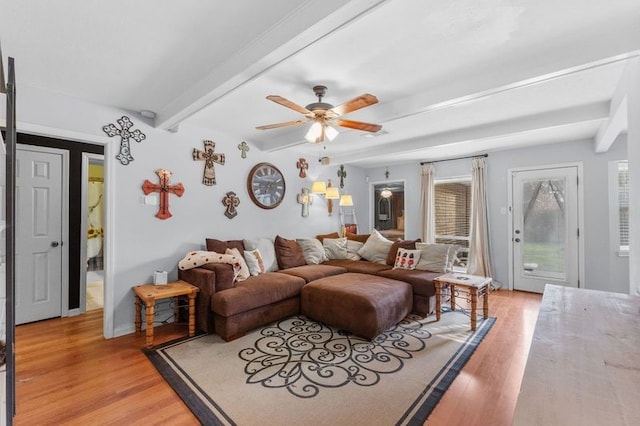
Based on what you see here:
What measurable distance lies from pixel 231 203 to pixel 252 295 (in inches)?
60.0

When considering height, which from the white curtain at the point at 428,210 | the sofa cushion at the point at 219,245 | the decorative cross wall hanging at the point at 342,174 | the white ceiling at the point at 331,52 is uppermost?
the white ceiling at the point at 331,52

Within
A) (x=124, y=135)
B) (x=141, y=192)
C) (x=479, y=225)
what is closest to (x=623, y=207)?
(x=479, y=225)

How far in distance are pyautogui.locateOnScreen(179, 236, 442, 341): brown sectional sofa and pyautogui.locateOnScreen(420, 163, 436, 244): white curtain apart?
6.61ft

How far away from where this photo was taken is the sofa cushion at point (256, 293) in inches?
113

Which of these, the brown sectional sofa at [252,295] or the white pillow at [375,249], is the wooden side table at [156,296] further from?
the white pillow at [375,249]

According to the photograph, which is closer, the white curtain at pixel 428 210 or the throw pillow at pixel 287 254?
the throw pillow at pixel 287 254

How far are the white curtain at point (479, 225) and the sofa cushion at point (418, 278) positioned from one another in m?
1.70

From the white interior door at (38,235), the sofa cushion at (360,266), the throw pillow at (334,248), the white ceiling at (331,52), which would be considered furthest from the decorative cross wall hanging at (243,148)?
the white interior door at (38,235)

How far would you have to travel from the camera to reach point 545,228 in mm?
4594

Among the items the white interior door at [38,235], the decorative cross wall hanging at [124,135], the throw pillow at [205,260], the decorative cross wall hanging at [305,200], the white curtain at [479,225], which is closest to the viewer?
the decorative cross wall hanging at [124,135]

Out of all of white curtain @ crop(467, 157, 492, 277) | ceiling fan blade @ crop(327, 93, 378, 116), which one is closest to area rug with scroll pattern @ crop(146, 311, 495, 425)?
white curtain @ crop(467, 157, 492, 277)

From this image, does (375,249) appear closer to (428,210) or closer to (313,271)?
(313,271)

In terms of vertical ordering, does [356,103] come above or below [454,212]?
above

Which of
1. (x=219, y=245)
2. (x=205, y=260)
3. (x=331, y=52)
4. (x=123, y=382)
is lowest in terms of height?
(x=123, y=382)
